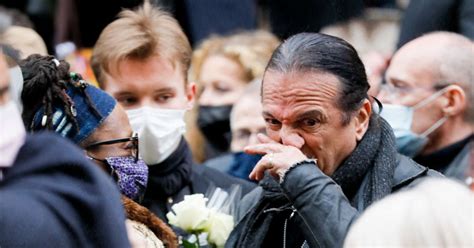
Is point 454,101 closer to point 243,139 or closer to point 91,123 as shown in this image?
point 243,139

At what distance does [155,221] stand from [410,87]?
7.26ft

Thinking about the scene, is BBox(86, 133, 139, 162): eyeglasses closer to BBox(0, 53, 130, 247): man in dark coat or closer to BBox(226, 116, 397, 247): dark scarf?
BBox(226, 116, 397, 247): dark scarf

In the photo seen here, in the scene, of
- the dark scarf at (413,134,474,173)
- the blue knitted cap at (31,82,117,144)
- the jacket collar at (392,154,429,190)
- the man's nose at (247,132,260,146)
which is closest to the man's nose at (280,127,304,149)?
the jacket collar at (392,154,429,190)

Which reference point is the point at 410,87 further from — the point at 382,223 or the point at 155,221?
the point at 382,223

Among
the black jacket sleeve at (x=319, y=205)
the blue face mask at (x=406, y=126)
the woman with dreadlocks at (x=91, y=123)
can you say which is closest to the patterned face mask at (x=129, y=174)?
the woman with dreadlocks at (x=91, y=123)

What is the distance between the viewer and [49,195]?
10.1 feet

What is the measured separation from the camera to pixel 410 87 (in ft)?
20.0

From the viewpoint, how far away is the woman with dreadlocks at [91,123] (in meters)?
4.27

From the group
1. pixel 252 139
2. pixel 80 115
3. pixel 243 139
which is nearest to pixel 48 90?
pixel 80 115

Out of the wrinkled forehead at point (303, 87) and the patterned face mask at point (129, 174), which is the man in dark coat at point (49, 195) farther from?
the wrinkled forehead at point (303, 87)

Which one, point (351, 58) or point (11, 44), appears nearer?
point (351, 58)

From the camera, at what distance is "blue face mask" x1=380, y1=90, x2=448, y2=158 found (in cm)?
585

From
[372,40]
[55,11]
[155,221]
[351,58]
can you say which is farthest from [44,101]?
[55,11]

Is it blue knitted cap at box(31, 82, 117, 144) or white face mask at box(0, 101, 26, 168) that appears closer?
white face mask at box(0, 101, 26, 168)
